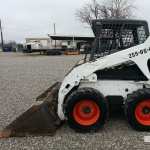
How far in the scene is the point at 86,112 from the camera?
24.1 feet

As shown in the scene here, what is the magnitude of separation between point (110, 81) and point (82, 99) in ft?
2.30

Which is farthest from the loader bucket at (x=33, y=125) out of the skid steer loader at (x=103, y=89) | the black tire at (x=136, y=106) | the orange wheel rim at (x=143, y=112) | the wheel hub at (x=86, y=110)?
the orange wheel rim at (x=143, y=112)

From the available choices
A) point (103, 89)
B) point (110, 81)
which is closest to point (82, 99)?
point (103, 89)

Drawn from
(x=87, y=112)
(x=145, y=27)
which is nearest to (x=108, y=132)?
(x=87, y=112)

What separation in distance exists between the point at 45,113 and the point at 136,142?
6.33 feet

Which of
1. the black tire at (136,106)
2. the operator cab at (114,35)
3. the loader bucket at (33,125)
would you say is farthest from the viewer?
the operator cab at (114,35)

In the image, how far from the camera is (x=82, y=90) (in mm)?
7250

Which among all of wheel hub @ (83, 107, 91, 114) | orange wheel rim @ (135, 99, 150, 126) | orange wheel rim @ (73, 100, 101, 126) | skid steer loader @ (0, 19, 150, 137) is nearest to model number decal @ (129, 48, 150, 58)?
skid steer loader @ (0, 19, 150, 137)

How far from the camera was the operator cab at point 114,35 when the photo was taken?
7691 mm

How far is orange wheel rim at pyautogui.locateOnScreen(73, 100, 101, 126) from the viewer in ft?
23.9

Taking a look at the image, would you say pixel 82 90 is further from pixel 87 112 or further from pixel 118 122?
pixel 118 122

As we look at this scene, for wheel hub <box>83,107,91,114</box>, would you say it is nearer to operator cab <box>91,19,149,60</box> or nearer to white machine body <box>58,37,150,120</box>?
white machine body <box>58,37,150,120</box>

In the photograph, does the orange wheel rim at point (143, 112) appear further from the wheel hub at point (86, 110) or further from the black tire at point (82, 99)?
the wheel hub at point (86, 110)

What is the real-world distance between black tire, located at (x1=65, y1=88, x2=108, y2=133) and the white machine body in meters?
0.27
